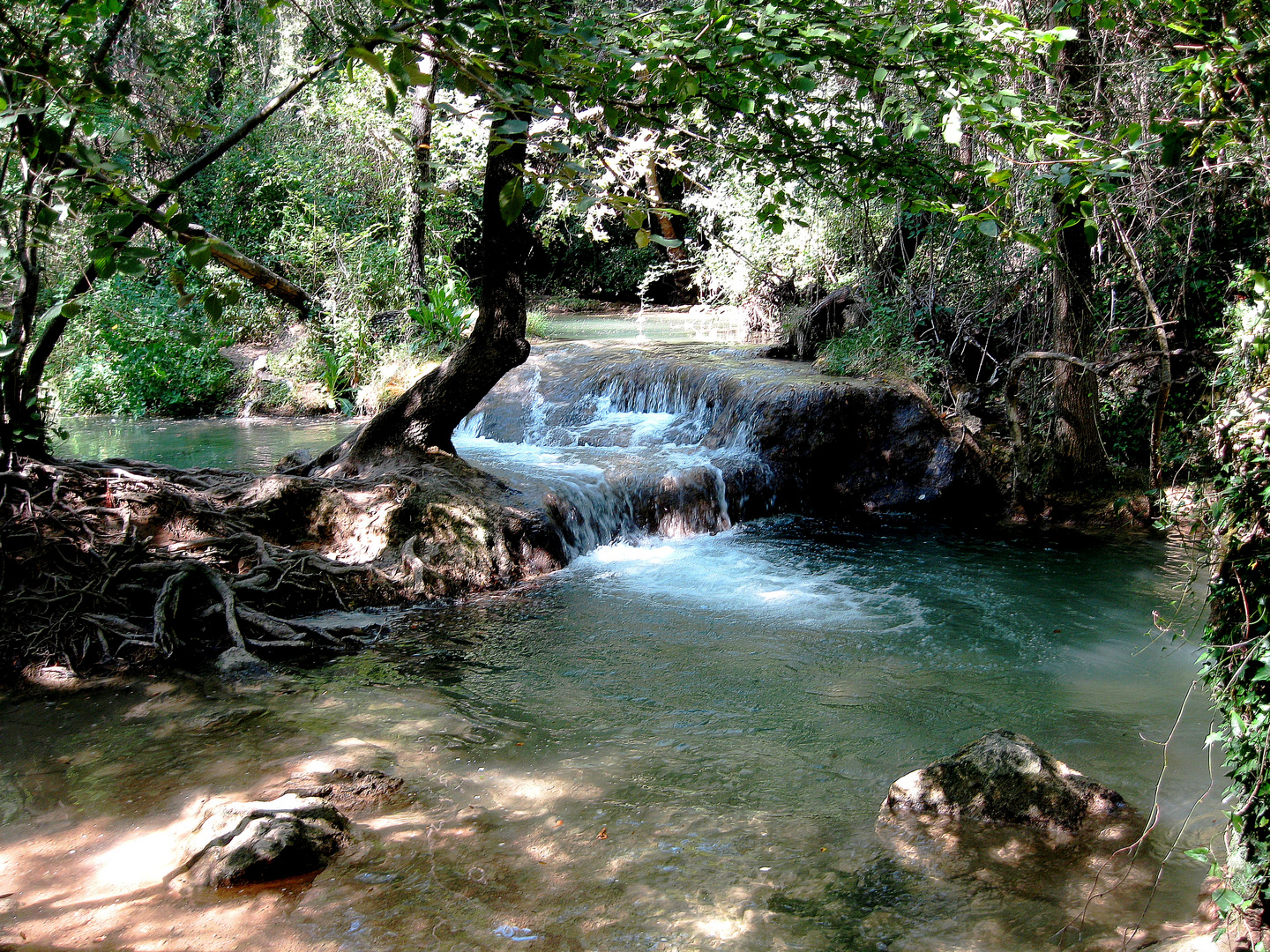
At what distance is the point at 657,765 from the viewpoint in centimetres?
491

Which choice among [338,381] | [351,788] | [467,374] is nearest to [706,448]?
[467,374]

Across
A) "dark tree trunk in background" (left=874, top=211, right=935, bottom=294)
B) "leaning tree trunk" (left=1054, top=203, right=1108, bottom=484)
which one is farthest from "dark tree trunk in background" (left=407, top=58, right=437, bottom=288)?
"leaning tree trunk" (left=1054, top=203, right=1108, bottom=484)

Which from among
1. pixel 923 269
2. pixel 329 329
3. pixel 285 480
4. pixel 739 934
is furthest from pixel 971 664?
pixel 329 329

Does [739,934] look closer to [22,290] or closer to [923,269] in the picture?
[22,290]

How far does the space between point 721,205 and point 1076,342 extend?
7.32 meters

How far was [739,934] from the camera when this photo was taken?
11.4 feet

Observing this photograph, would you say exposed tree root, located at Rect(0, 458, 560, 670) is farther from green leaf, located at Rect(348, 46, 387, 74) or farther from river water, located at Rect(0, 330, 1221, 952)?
green leaf, located at Rect(348, 46, 387, 74)

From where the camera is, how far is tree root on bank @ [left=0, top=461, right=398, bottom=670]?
586 centimetres

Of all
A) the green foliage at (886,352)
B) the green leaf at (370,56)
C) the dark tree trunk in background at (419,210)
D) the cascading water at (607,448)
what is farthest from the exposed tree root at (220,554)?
the dark tree trunk in background at (419,210)

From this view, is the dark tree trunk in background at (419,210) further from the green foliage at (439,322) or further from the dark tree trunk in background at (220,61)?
the dark tree trunk in background at (220,61)

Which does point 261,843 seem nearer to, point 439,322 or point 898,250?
point 439,322

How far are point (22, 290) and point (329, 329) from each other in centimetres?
844

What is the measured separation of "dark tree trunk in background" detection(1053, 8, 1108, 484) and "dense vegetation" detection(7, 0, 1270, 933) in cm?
3

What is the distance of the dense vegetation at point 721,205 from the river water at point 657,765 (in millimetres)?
1281
